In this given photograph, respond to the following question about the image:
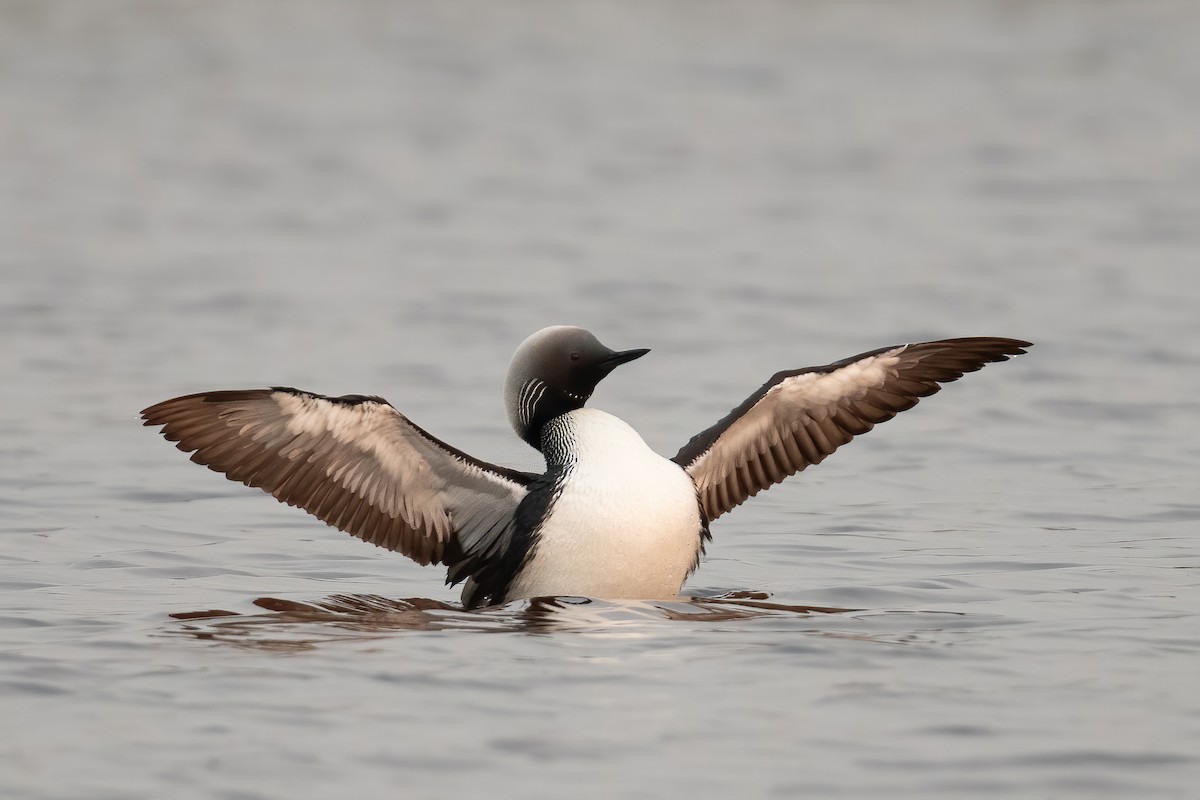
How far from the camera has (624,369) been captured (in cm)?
1338

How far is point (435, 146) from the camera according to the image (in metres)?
23.6

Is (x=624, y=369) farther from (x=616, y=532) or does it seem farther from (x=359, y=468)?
(x=616, y=532)

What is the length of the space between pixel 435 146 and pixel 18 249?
7371mm

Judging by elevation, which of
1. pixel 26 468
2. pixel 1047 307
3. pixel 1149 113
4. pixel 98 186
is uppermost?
pixel 1149 113

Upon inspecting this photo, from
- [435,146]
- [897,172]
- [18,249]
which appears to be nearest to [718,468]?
[18,249]

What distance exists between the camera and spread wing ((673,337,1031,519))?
8367mm

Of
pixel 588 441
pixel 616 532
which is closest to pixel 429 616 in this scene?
pixel 616 532

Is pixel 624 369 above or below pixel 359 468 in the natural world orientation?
above

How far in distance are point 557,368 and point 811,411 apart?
1.16m

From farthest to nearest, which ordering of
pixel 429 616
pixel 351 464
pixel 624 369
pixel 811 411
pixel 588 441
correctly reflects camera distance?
1. pixel 624 369
2. pixel 811 411
3. pixel 351 464
4. pixel 588 441
5. pixel 429 616

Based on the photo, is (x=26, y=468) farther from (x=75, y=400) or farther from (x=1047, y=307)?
(x=1047, y=307)

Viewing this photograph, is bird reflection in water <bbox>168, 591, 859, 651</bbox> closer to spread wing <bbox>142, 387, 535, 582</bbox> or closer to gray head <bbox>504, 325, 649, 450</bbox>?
spread wing <bbox>142, 387, 535, 582</bbox>

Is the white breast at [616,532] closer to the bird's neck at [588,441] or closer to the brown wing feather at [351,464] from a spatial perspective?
the bird's neck at [588,441]

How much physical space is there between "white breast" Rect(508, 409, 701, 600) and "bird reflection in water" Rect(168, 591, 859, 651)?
8cm
